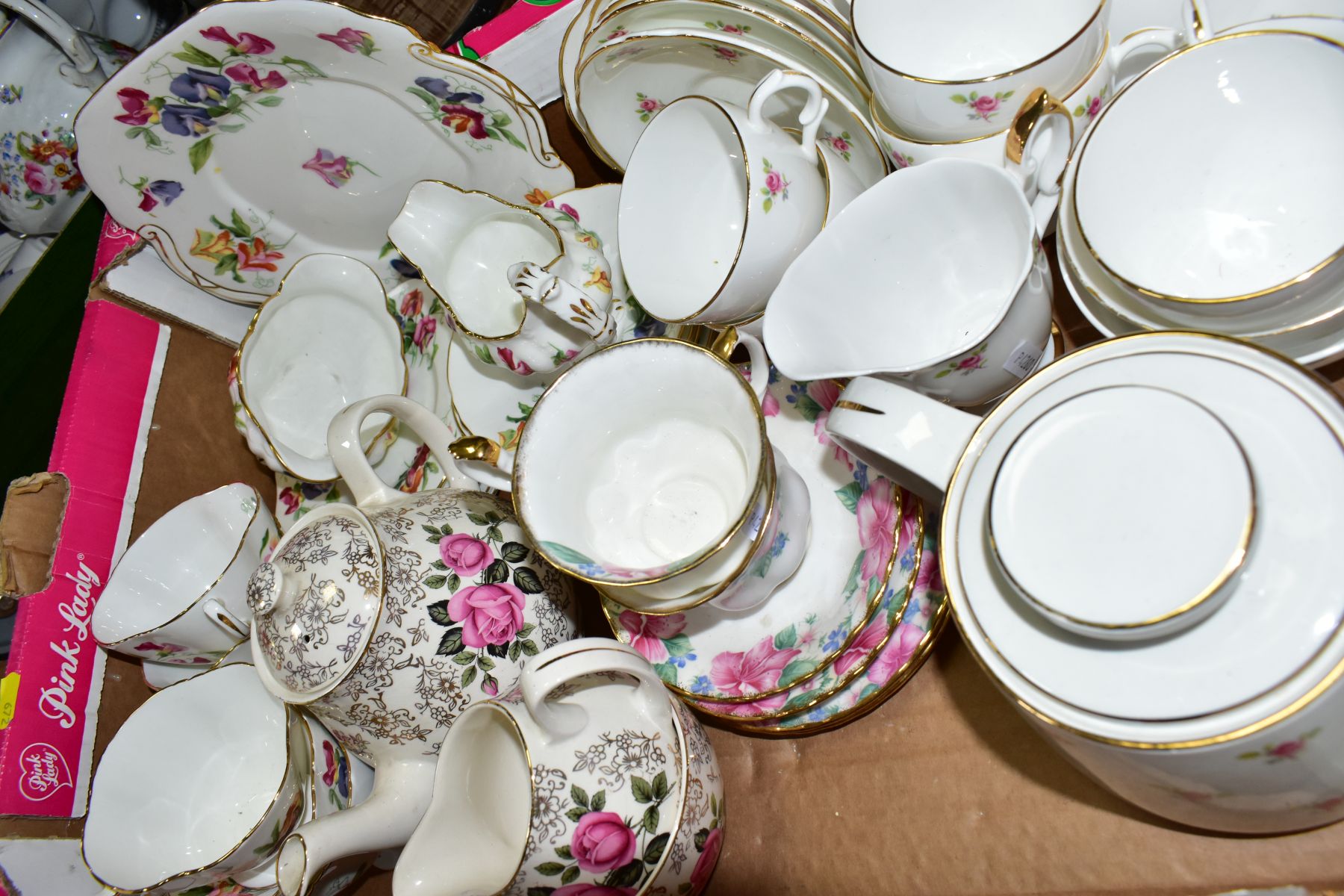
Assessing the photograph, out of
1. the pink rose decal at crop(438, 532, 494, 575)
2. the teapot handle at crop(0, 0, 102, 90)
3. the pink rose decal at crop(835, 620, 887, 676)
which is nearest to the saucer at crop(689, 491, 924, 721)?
the pink rose decal at crop(835, 620, 887, 676)

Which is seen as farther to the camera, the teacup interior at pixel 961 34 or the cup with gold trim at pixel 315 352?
the cup with gold trim at pixel 315 352

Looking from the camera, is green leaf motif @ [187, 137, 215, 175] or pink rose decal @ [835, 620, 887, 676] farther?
green leaf motif @ [187, 137, 215, 175]

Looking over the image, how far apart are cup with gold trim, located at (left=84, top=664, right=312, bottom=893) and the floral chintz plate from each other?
0.41 meters

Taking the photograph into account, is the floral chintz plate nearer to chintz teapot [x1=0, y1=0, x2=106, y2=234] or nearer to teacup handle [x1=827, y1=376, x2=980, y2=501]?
chintz teapot [x1=0, y1=0, x2=106, y2=234]

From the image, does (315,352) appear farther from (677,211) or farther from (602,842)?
(602,842)

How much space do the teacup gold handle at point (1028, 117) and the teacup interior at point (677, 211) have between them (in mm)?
213

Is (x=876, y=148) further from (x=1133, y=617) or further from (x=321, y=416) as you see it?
(x=321, y=416)

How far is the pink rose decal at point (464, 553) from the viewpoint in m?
0.69

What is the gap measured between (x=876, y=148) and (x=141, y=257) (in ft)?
2.39

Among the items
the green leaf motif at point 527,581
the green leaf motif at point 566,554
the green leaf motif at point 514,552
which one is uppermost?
the green leaf motif at point 566,554

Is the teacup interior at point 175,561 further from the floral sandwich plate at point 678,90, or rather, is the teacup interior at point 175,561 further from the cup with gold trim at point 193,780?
the floral sandwich plate at point 678,90

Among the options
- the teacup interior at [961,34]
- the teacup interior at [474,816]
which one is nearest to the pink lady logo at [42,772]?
the teacup interior at [474,816]

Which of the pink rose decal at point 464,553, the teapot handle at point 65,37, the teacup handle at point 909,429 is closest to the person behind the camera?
the teacup handle at point 909,429

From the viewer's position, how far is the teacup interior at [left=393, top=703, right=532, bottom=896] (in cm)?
59
